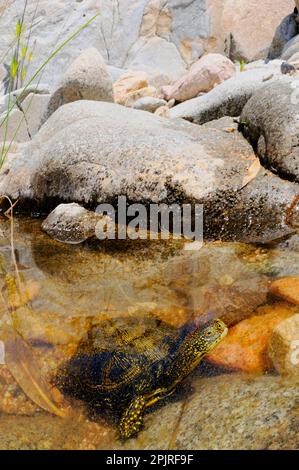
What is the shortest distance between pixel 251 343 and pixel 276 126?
3.39m

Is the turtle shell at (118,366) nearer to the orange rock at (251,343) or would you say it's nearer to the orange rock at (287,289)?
the orange rock at (251,343)

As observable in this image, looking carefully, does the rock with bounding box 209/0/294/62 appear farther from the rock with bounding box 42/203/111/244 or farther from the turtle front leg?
the turtle front leg

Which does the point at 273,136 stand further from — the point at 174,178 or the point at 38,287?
the point at 38,287

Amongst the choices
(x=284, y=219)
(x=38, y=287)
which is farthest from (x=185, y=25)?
(x=38, y=287)

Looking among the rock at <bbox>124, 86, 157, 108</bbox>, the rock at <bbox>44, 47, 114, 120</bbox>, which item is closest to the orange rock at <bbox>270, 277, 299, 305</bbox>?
the rock at <bbox>44, 47, 114, 120</bbox>

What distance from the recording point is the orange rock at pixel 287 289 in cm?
323

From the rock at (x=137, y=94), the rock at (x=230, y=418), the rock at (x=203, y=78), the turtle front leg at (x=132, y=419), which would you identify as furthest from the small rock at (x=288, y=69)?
the turtle front leg at (x=132, y=419)

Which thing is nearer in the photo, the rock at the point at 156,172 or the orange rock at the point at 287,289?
the orange rock at the point at 287,289

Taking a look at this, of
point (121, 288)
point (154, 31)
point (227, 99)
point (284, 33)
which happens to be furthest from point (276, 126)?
point (154, 31)

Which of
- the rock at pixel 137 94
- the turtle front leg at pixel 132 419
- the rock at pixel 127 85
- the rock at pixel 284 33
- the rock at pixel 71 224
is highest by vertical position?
the rock at pixel 284 33

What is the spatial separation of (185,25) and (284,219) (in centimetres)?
1264

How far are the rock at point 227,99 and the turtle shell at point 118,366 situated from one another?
557cm

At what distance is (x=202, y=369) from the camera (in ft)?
8.75

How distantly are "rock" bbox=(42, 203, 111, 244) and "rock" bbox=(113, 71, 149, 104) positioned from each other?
5.63m
